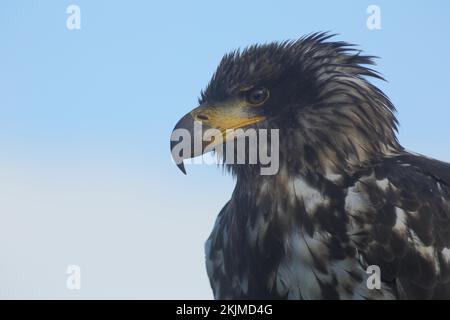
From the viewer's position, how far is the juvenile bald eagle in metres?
6.48

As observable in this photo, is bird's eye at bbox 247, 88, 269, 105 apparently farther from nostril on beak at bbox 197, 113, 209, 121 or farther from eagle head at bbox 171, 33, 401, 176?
nostril on beak at bbox 197, 113, 209, 121

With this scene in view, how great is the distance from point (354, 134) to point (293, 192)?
67cm

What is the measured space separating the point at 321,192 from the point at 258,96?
3.25 ft

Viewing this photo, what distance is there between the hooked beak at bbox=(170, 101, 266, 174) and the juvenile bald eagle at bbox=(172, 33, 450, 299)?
11mm

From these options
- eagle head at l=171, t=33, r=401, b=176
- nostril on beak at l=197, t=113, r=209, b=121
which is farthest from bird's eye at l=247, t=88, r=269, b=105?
nostril on beak at l=197, t=113, r=209, b=121

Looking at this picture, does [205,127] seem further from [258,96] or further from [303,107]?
[303,107]

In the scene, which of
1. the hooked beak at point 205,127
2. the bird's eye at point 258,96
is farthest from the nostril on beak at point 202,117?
the bird's eye at point 258,96

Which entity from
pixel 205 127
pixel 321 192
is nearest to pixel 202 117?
pixel 205 127

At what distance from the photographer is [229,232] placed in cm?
725

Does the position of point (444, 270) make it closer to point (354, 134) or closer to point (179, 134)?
point (354, 134)

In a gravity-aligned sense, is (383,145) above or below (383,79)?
below
